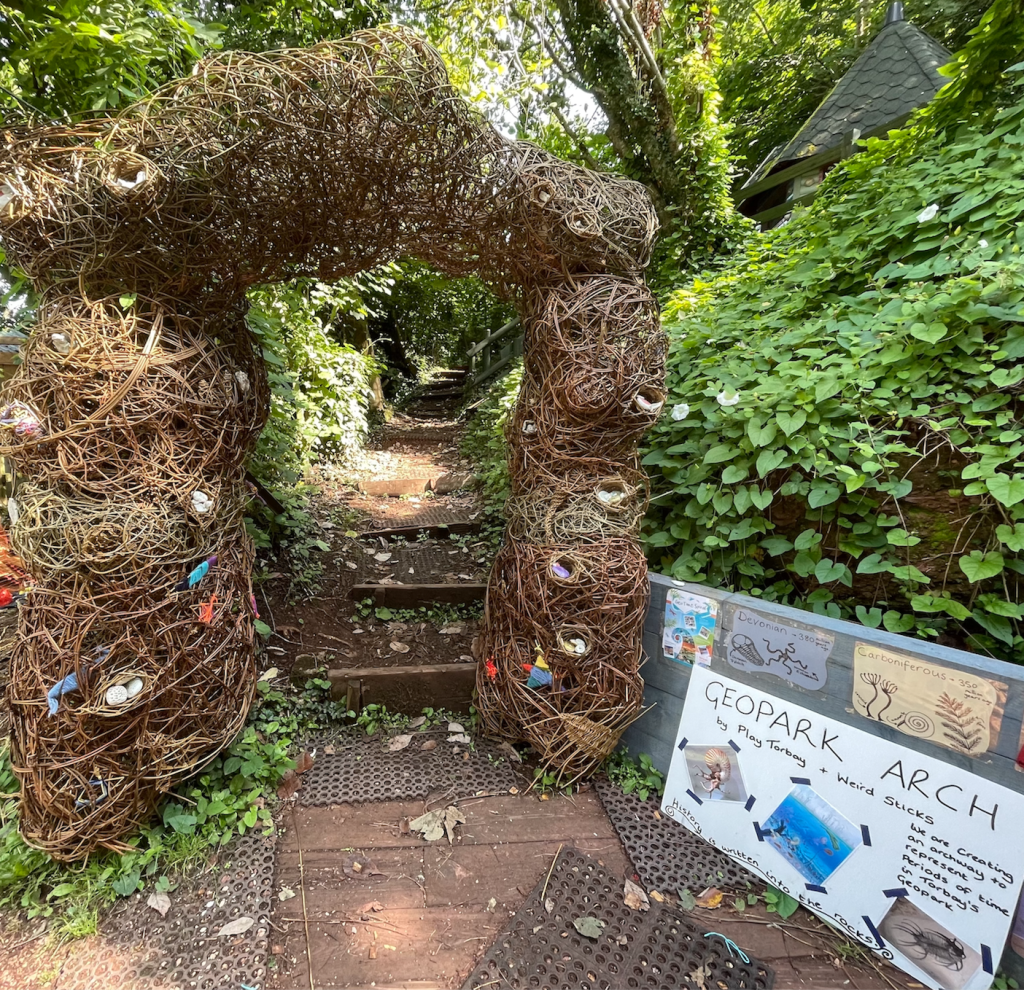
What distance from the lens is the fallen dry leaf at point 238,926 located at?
1.48 meters

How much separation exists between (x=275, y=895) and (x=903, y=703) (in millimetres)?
2157

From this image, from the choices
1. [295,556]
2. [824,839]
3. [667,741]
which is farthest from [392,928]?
[295,556]

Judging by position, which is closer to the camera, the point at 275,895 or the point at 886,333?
the point at 275,895

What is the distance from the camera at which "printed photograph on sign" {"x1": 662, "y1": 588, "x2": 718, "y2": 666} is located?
6.20 ft

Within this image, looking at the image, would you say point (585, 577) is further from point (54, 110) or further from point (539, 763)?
point (54, 110)

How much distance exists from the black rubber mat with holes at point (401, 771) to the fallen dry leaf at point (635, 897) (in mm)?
586

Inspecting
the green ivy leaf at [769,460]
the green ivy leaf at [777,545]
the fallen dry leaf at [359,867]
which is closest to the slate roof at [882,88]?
the green ivy leaf at [769,460]

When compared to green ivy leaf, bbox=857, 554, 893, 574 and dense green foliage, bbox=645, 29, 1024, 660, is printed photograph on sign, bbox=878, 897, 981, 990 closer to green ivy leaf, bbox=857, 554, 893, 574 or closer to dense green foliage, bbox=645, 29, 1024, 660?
dense green foliage, bbox=645, 29, 1024, 660

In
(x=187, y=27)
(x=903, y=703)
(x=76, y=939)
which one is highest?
(x=187, y=27)

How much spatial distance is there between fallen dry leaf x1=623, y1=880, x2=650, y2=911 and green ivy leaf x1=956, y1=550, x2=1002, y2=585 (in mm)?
1495

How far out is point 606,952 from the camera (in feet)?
4.75

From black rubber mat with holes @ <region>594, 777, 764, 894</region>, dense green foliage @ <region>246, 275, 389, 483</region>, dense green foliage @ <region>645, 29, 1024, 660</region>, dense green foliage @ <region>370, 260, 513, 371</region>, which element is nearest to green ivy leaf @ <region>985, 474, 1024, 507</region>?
dense green foliage @ <region>645, 29, 1024, 660</region>

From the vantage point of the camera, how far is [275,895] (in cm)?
160

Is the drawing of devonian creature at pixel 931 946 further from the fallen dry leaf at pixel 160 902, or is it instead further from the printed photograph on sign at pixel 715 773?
the fallen dry leaf at pixel 160 902
